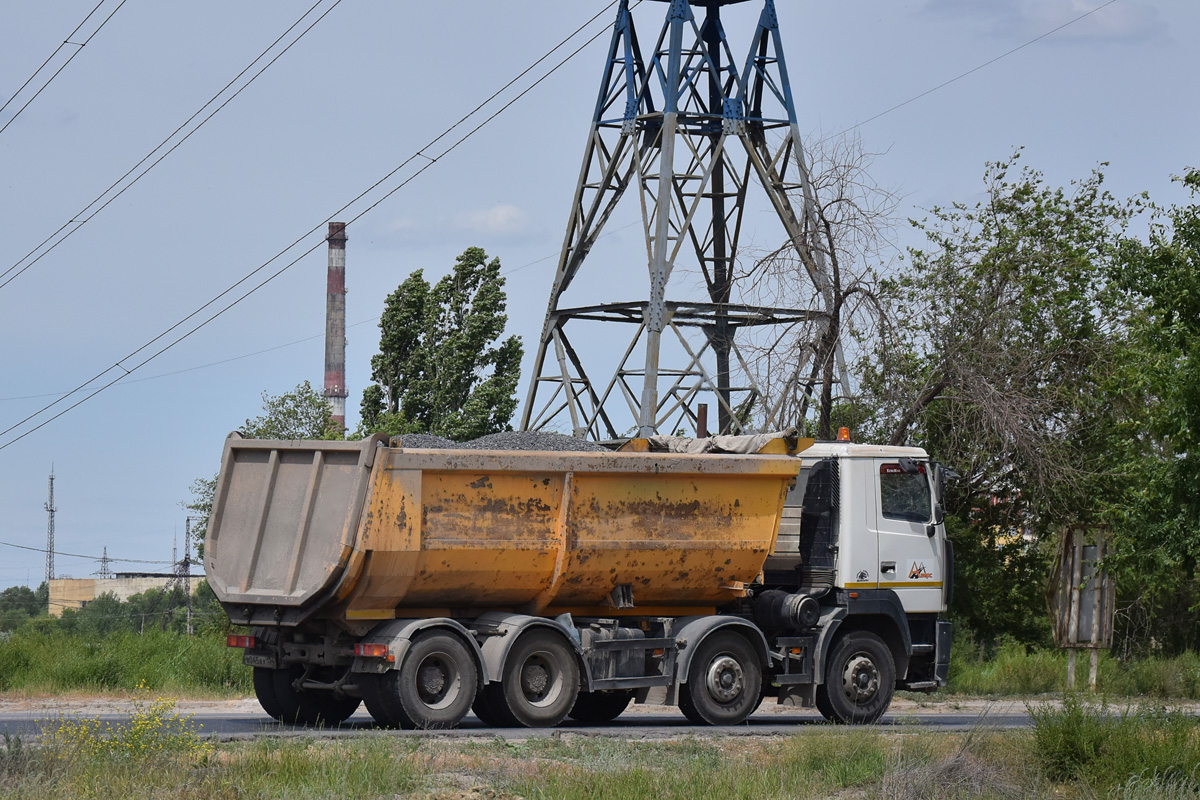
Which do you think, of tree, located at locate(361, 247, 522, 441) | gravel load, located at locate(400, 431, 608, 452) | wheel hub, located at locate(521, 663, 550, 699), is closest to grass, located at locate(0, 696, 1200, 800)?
wheel hub, located at locate(521, 663, 550, 699)

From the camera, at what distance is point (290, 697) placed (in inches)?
601

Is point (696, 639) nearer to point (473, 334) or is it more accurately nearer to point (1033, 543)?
point (1033, 543)

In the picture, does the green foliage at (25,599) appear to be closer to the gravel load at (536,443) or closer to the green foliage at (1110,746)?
the gravel load at (536,443)

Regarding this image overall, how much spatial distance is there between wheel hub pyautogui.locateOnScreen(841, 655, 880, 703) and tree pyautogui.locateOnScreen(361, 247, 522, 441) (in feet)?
89.5

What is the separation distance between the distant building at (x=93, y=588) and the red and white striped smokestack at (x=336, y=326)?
141 feet

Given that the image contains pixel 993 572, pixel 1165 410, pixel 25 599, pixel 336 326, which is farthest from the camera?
pixel 25 599

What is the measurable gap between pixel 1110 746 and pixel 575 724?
21.1 feet

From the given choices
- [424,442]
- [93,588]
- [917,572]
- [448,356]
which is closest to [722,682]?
[917,572]

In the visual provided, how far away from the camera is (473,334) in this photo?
45469mm

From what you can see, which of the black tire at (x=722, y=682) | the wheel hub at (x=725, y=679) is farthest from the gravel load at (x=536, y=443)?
the wheel hub at (x=725, y=679)

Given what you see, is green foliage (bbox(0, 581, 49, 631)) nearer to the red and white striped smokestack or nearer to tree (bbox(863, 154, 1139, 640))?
the red and white striped smokestack

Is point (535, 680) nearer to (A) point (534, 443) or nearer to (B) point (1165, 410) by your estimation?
(A) point (534, 443)

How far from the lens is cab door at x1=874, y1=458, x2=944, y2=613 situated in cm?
1664

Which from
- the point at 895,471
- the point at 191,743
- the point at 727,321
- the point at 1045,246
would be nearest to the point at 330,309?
the point at 727,321
